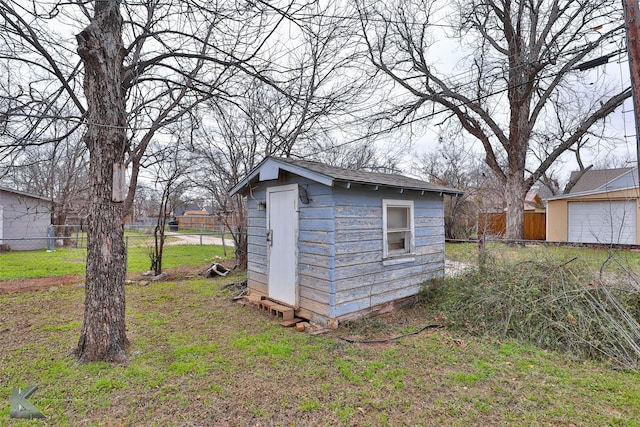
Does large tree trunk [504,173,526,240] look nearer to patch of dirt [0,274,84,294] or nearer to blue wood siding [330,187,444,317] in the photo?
blue wood siding [330,187,444,317]

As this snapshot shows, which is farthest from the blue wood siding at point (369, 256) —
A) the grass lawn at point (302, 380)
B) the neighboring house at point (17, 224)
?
the neighboring house at point (17, 224)

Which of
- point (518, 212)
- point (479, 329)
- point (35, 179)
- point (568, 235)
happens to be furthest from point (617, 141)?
point (35, 179)

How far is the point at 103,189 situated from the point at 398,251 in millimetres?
→ 4344

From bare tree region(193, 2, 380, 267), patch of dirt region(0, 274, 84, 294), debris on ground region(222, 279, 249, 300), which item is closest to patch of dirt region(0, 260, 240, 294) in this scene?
patch of dirt region(0, 274, 84, 294)

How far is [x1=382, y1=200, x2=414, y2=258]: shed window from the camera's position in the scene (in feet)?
16.9

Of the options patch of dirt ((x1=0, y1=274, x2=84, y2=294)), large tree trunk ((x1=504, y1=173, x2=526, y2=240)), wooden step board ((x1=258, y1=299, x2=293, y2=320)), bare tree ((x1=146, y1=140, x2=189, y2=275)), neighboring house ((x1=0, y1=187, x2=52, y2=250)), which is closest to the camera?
wooden step board ((x1=258, y1=299, x2=293, y2=320))

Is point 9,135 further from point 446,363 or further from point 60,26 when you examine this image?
point 446,363

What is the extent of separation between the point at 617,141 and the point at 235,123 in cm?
1295

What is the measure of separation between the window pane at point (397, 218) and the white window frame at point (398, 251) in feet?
0.23

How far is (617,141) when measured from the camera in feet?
35.2

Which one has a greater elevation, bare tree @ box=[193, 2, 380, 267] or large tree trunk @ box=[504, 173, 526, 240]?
bare tree @ box=[193, 2, 380, 267]

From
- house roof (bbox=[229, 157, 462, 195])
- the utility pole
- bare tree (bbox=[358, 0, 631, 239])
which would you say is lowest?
house roof (bbox=[229, 157, 462, 195])

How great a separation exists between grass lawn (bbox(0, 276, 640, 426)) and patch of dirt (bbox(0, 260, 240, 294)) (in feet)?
9.10

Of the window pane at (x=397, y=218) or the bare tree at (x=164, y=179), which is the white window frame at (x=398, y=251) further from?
the bare tree at (x=164, y=179)
